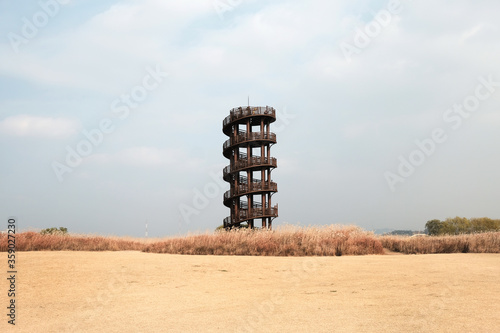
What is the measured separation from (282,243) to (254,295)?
8720 millimetres

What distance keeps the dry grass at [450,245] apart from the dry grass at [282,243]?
9.30 ft

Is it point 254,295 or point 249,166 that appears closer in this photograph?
point 254,295

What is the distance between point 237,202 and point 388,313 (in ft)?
103

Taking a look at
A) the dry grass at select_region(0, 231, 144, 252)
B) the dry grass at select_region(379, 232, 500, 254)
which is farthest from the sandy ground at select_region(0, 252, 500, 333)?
the dry grass at select_region(379, 232, 500, 254)

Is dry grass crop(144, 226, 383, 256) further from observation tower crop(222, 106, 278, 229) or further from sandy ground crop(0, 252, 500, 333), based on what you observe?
observation tower crop(222, 106, 278, 229)

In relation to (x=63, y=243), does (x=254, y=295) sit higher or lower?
lower

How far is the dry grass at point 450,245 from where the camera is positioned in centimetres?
1833

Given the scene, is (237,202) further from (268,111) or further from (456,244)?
(456,244)

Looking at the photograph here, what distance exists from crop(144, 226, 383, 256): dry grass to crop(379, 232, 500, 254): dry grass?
2.84 meters

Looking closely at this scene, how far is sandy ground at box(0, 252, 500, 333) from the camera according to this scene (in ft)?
21.6

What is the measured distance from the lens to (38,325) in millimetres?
7020

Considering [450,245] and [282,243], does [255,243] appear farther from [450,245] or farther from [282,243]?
[450,245]

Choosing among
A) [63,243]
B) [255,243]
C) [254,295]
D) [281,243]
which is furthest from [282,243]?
[63,243]

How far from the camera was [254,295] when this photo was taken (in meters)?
8.94
